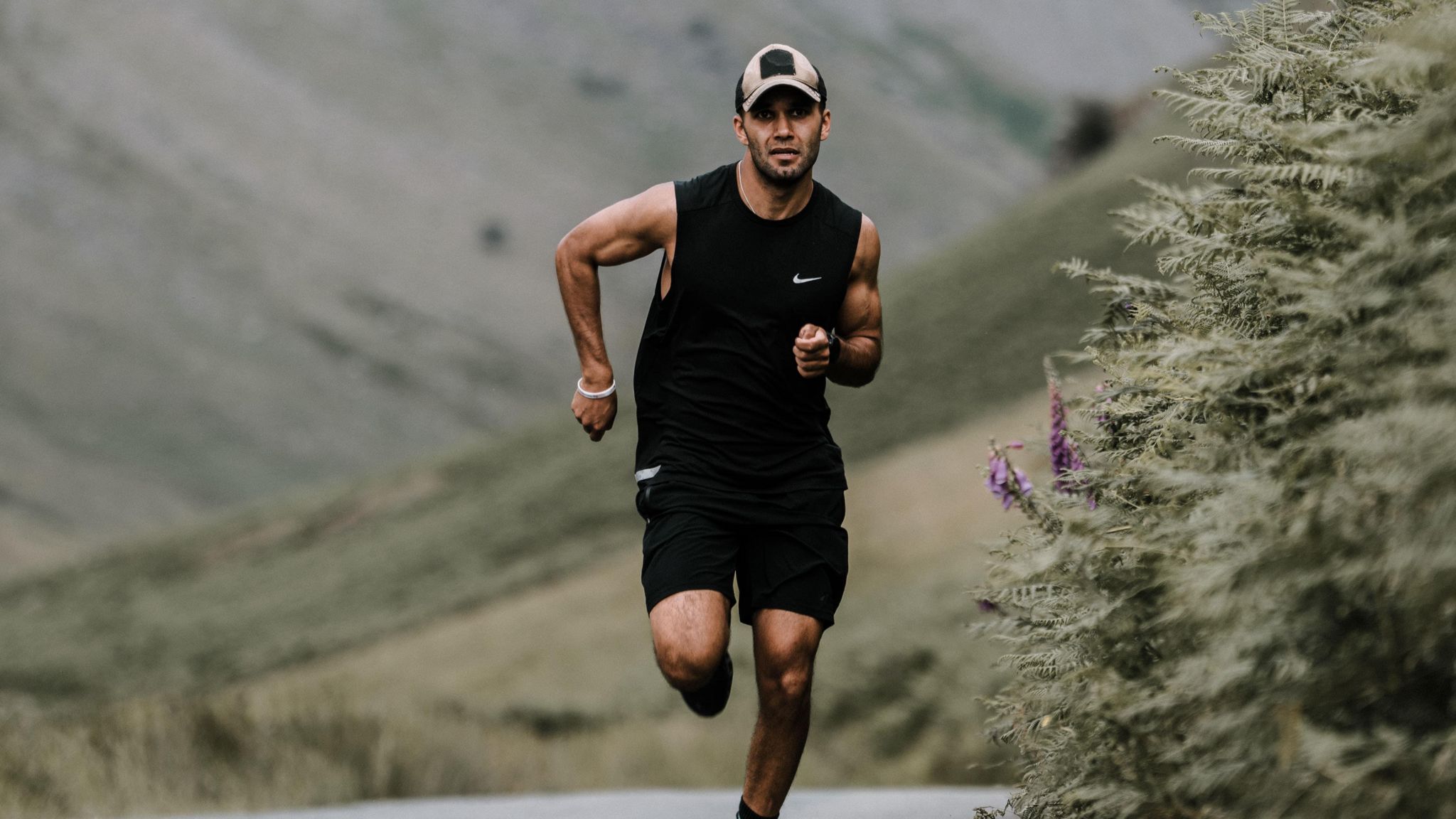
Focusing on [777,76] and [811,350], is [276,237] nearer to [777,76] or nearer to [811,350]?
[777,76]

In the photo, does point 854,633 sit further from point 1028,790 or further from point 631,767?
point 1028,790

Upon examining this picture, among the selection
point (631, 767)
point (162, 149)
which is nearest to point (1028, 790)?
point (631, 767)

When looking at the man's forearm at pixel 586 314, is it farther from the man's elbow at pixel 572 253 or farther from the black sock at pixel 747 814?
the black sock at pixel 747 814

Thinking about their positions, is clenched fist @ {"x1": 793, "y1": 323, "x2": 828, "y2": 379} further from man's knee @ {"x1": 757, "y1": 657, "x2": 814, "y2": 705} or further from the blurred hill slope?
the blurred hill slope

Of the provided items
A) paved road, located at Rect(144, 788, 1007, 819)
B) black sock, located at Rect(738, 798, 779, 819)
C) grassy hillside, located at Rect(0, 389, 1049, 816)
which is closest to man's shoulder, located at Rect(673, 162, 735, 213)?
grassy hillside, located at Rect(0, 389, 1049, 816)

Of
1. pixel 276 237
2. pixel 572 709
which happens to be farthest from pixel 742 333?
pixel 276 237

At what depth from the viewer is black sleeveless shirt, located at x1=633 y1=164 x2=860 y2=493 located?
530 cm

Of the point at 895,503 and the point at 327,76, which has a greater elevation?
the point at 327,76

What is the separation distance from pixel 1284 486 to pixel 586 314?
122 inches

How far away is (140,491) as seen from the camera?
103 m

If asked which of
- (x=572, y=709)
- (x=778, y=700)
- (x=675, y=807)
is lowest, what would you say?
(x=778, y=700)

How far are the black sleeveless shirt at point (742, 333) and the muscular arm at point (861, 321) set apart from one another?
0.06 meters

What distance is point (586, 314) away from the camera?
225 inches

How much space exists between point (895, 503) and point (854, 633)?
503 inches
